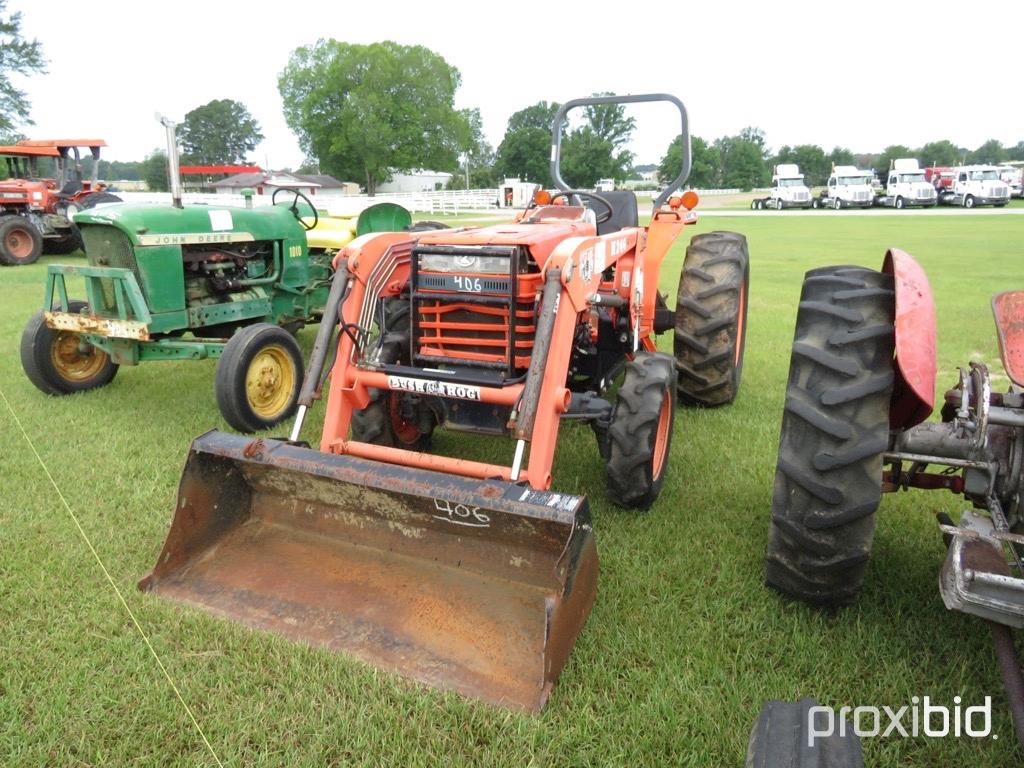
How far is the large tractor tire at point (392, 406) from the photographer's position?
11.8 ft

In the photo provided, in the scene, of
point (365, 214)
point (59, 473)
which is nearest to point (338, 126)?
point (365, 214)

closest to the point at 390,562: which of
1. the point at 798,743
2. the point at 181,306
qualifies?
the point at 798,743

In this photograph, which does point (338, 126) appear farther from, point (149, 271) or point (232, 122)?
point (149, 271)

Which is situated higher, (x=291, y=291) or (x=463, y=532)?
(x=291, y=291)

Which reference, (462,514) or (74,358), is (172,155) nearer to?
(74,358)

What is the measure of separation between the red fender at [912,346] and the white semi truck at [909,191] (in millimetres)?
38912

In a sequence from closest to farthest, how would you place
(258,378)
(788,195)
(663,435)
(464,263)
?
(464,263) → (663,435) → (258,378) → (788,195)

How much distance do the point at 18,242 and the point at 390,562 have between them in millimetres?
14814

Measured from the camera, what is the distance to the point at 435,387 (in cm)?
317

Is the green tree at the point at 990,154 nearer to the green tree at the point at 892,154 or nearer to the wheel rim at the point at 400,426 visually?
the green tree at the point at 892,154

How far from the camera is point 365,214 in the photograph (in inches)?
285

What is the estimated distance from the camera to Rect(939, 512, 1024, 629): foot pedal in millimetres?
1812

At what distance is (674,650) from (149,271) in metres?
4.33

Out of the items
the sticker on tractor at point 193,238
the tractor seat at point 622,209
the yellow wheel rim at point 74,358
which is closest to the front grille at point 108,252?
the sticker on tractor at point 193,238
